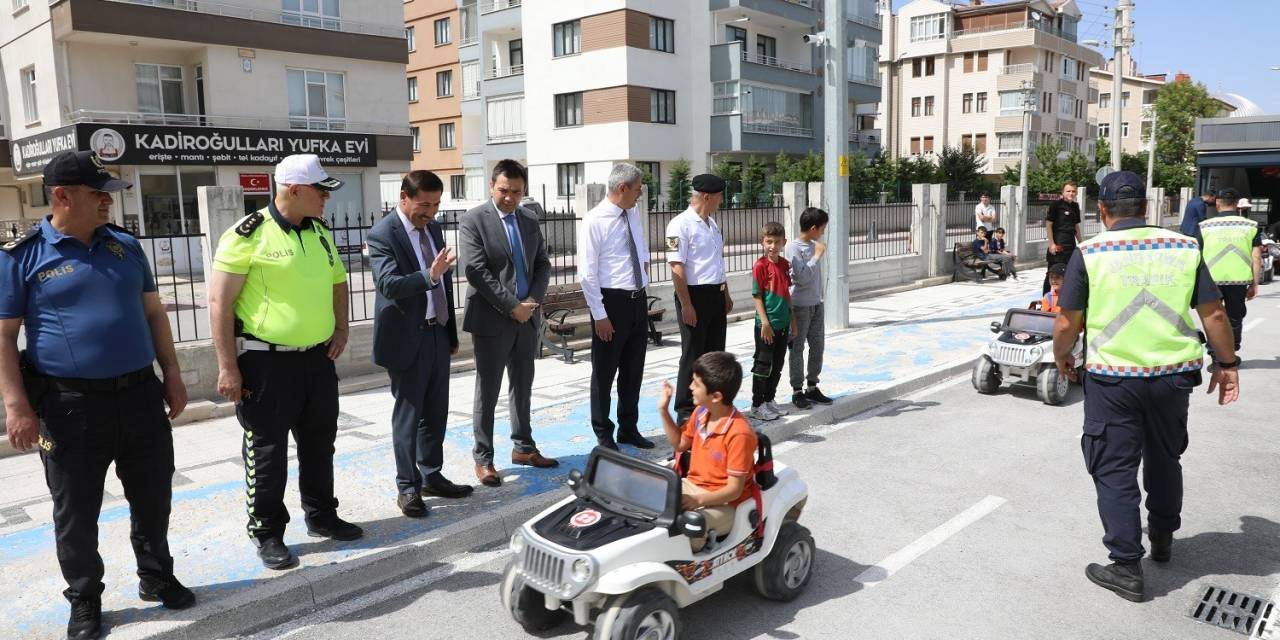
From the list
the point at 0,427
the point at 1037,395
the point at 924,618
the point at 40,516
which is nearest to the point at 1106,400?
the point at 924,618

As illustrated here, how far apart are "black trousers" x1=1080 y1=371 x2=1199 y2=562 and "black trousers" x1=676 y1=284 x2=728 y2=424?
3.09 meters

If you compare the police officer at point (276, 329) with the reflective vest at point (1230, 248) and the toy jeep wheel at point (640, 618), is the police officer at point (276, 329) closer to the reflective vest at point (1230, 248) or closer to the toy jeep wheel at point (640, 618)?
the toy jeep wheel at point (640, 618)

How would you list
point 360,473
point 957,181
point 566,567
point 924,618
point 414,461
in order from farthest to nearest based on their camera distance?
point 957,181 → point 360,473 → point 414,461 → point 924,618 → point 566,567

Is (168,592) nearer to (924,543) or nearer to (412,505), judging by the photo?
(412,505)

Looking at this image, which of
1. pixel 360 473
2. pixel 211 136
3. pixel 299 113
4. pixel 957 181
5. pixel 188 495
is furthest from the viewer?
pixel 957 181

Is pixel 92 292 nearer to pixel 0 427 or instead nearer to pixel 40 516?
pixel 40 516

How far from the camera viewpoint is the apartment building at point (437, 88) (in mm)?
45594

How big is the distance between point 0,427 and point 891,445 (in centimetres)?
739

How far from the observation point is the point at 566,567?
11.9 ft

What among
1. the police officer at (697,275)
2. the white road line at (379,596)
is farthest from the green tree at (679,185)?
the white road line at (379,596)

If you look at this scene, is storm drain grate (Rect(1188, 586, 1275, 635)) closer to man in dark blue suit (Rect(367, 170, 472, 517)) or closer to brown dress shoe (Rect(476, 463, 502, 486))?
brown dress shoe (Rect(476, 463, 502, 486))

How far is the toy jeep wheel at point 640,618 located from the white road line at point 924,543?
4.49 feet

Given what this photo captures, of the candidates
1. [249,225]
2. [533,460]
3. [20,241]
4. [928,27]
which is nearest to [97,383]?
[20,241]

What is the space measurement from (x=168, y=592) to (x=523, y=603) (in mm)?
1704
